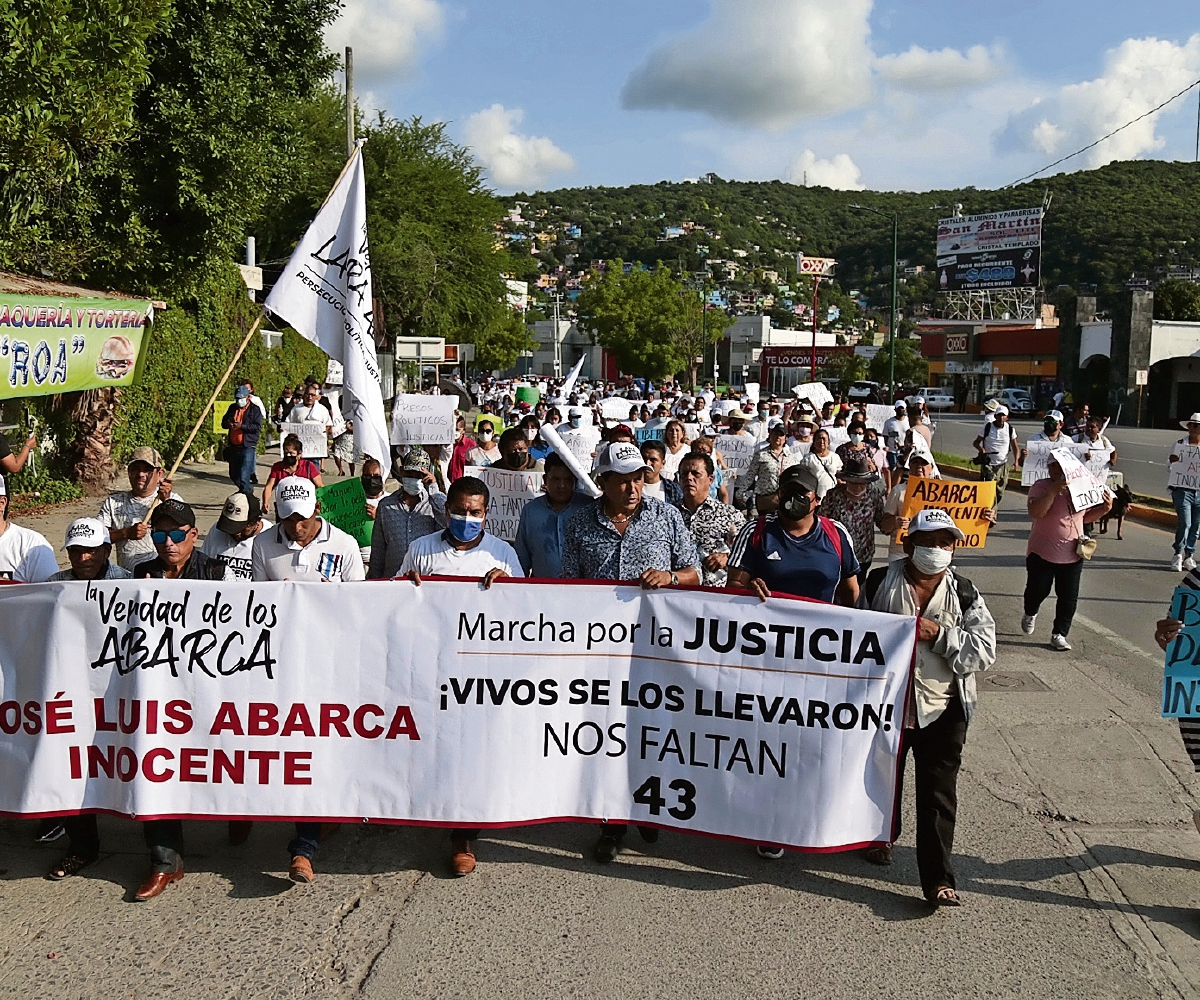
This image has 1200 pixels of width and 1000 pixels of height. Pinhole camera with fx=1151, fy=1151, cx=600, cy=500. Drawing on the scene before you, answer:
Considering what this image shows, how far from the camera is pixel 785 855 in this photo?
5.19 metres

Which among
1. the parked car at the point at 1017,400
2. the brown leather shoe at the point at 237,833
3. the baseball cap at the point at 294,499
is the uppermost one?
the parked car at the point at 1017,400

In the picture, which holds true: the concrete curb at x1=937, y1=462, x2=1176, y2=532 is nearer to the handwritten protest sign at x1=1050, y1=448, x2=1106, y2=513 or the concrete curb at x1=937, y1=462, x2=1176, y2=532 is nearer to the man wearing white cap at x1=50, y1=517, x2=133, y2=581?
the handwritten protest sign at x1=1050, y1=448, x2=1106, y2=513

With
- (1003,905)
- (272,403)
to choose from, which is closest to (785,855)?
(1003,905)

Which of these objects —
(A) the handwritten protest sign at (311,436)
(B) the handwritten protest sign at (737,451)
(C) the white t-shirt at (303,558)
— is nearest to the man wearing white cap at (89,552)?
(C) the white t-shirt at (303,558)

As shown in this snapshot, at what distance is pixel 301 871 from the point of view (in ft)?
15.8

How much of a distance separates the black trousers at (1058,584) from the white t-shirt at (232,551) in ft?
19.6

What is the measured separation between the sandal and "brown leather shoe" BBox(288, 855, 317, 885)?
37.8 inches

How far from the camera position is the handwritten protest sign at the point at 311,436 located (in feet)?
52.4

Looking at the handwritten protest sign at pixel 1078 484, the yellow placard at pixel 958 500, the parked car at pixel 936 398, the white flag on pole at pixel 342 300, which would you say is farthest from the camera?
the parked car at pixel 936 398

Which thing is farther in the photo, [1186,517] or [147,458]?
[1186,517]

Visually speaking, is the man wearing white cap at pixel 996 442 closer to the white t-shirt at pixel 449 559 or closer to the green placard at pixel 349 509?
the green placard at pixel 349 509

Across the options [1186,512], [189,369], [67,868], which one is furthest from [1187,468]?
[189,369]

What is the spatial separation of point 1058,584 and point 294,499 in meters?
6.19

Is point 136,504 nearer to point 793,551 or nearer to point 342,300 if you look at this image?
point 342,300
